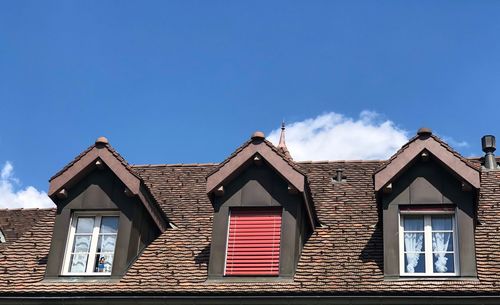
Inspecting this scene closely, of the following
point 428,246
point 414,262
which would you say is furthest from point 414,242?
point 414,262

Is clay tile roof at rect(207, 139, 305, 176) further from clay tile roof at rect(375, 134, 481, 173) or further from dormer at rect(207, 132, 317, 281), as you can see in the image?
clay tile roof at rect(375, 134, 481, 173)

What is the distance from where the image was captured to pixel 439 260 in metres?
16.1

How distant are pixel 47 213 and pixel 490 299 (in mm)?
12042

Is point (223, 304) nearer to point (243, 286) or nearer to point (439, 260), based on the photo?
point (243, 286)

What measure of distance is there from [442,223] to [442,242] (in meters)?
0.52

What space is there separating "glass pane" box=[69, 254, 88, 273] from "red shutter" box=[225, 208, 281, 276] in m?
3.26

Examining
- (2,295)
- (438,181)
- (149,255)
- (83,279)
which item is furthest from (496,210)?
(2,295)

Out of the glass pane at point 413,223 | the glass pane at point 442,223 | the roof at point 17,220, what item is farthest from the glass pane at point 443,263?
the roof at point 17,220

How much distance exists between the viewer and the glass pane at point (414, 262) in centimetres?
1606

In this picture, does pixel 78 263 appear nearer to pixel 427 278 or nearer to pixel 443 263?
pixel 427 278

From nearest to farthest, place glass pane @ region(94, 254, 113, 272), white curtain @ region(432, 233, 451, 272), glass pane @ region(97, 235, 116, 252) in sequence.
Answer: white curtain @ region(432, 233, 451, 272) → glass pane @ region(94, 254, 113, 272) → glass pane @ region(97, 235, 116, 252)

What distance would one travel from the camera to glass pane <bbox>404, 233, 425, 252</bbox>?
16.3 metres

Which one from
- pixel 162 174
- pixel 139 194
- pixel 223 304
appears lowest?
pixel 223 304

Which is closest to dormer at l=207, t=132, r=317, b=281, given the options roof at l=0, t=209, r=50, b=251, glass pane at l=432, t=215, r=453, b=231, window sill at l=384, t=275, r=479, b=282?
window sill at l=384, t=275, r=479, b=282
